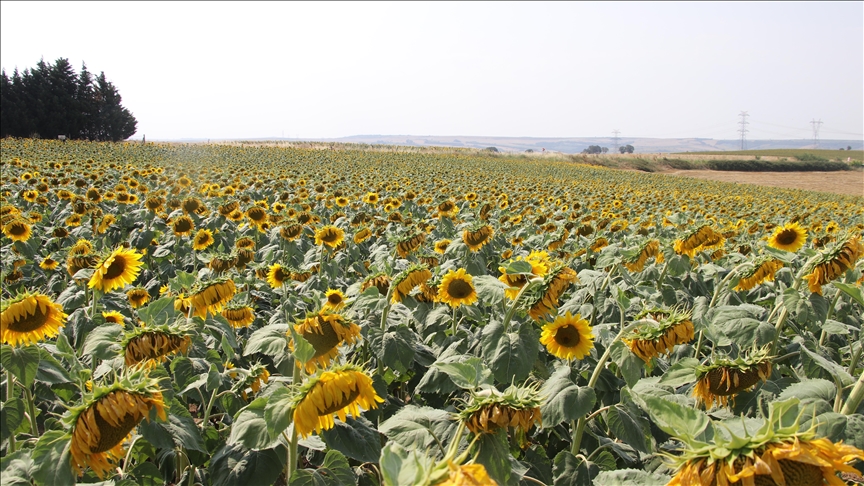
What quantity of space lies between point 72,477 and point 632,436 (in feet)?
6.10

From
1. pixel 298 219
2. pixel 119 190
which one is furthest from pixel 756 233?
pixel 119 190

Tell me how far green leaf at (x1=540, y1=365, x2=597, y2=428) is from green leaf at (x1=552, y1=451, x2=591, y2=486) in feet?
1.09

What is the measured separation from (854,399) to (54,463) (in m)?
2.27

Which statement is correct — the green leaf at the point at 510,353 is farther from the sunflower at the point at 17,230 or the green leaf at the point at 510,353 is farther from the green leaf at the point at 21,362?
the sunflower at the point at 17,230

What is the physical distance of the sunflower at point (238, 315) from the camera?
2963 mm

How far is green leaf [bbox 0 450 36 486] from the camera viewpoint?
1313 mm

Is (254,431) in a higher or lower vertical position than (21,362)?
lower

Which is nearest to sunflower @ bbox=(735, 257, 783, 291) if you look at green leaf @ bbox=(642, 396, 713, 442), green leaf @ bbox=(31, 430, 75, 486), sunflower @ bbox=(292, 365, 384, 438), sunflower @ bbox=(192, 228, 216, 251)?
green leaf @ bbox=(642, 396, 713, 442)

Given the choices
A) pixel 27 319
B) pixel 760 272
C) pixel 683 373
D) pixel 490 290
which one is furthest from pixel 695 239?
pixel 27 319

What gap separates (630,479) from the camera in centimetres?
144

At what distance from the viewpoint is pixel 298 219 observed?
583cm

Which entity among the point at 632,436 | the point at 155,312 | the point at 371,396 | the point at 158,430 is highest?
the point at 155,312

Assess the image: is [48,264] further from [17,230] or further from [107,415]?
[107,415]

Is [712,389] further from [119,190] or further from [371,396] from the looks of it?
[119,190]
